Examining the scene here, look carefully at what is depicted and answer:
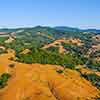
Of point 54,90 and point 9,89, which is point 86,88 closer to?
point 54,90

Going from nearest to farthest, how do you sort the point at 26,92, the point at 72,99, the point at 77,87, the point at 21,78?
the point at 72,99, the point at 26,92, the point at 77,87, the point at 21,78

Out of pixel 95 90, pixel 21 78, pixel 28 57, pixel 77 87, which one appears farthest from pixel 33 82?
pixel 28 57

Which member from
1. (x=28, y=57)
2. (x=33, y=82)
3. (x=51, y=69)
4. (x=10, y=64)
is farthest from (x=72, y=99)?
(x=28, y=57)

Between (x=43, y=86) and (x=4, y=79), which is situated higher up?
(x=43, y=86)

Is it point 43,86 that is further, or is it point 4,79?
point 4,79

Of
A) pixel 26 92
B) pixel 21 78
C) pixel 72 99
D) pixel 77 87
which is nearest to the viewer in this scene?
pixel 72 99

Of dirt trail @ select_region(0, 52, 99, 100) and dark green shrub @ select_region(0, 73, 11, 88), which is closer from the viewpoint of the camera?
dirt trail @ select_region(0, 52, 99, 100)

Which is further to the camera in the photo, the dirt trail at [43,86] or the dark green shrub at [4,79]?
the dark green shrub at [4,79]

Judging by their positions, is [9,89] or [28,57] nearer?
[9,89]
